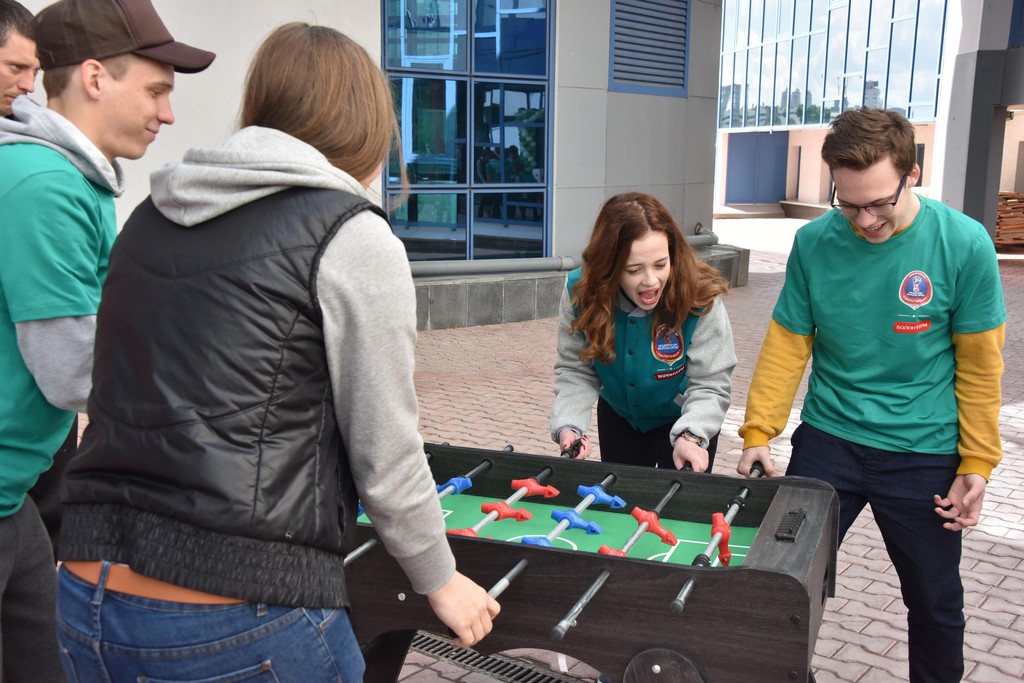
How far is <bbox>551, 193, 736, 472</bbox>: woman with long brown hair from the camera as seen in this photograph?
3309 millimetres

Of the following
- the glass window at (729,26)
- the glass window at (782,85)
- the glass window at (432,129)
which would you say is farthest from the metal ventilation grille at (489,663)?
the glass window at (729,26)

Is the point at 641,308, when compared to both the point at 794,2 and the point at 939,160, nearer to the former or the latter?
the point at 939,160

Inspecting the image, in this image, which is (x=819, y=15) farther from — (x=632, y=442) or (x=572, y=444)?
(x=572, y=444)

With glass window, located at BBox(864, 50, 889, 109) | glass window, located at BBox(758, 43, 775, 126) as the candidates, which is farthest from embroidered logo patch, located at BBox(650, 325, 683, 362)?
glass window, located at BBox(758, 43, 775, 126)

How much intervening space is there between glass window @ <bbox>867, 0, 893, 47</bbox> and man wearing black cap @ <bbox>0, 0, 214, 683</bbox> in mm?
29120

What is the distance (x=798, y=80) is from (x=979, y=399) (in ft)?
105

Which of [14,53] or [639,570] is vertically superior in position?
[14,53]

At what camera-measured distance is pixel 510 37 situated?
1110 centimetres

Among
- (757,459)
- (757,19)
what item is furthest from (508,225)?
(757,19)

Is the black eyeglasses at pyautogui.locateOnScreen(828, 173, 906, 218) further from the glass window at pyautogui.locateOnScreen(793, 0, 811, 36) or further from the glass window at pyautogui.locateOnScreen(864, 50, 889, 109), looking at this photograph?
the glass window at pyautogui.locateOnScreen(793, 0, 811, 36)

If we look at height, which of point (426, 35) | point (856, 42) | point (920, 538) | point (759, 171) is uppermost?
point (856, 42)

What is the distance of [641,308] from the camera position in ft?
11.4

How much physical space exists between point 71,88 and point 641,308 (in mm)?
1925

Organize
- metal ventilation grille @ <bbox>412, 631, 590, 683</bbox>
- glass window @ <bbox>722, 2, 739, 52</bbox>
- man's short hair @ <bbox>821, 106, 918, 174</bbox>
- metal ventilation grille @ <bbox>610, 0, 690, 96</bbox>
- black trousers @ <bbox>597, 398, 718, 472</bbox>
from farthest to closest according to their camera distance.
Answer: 1. glass window @ <bbox>722, 2, 739, 52</bbox>
2. metal ventilation grille @ <bbox>610, 0, 690, 96</bbox>
3. black trousers @ <bbox>597, 398, 718, 472</bbox>
4. metal ventilation grille @ <bbox>412, 631, 590, 683</bbox>
5. man's short hair @ <bbox>821, 106, 918, 174</bbox>
